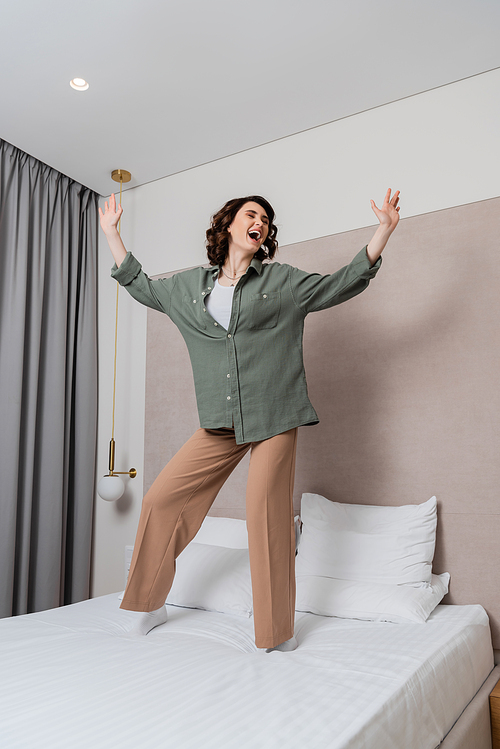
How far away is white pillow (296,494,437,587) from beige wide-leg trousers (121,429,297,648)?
1.44ft

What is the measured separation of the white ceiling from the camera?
1963 millimetres

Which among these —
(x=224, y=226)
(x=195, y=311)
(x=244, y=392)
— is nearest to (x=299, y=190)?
(x=224, y=226)

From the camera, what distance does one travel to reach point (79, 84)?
2.32m

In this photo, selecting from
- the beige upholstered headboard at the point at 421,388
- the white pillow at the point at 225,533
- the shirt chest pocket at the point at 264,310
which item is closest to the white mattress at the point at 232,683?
the beige upholstered headboard at the point at 421,388

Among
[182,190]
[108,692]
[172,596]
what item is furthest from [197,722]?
[182,190]

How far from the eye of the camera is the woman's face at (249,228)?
1.86m

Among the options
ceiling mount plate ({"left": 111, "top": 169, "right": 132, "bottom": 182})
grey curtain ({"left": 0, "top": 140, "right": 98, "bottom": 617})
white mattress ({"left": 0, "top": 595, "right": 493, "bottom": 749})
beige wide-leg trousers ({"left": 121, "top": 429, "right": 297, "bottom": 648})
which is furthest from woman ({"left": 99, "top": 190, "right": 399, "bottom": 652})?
ceiling mount plate ({"left": 111, "top": 169, "right": 132, "bottom": 182})

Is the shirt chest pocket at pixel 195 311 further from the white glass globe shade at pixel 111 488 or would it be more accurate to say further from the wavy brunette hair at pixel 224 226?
the white glass globe shade at pixel 111 488

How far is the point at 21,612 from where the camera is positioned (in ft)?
8.42

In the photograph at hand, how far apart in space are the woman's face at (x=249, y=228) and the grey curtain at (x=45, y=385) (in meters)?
1.38

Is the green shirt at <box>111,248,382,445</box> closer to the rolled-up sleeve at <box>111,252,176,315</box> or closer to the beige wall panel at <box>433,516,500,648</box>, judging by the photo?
the rolled-up sleeve at <box>111,252,176,315</box>

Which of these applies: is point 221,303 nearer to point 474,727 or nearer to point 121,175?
point 474,727

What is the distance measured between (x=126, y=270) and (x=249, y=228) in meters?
0.45

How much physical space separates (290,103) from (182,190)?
2.63ft
